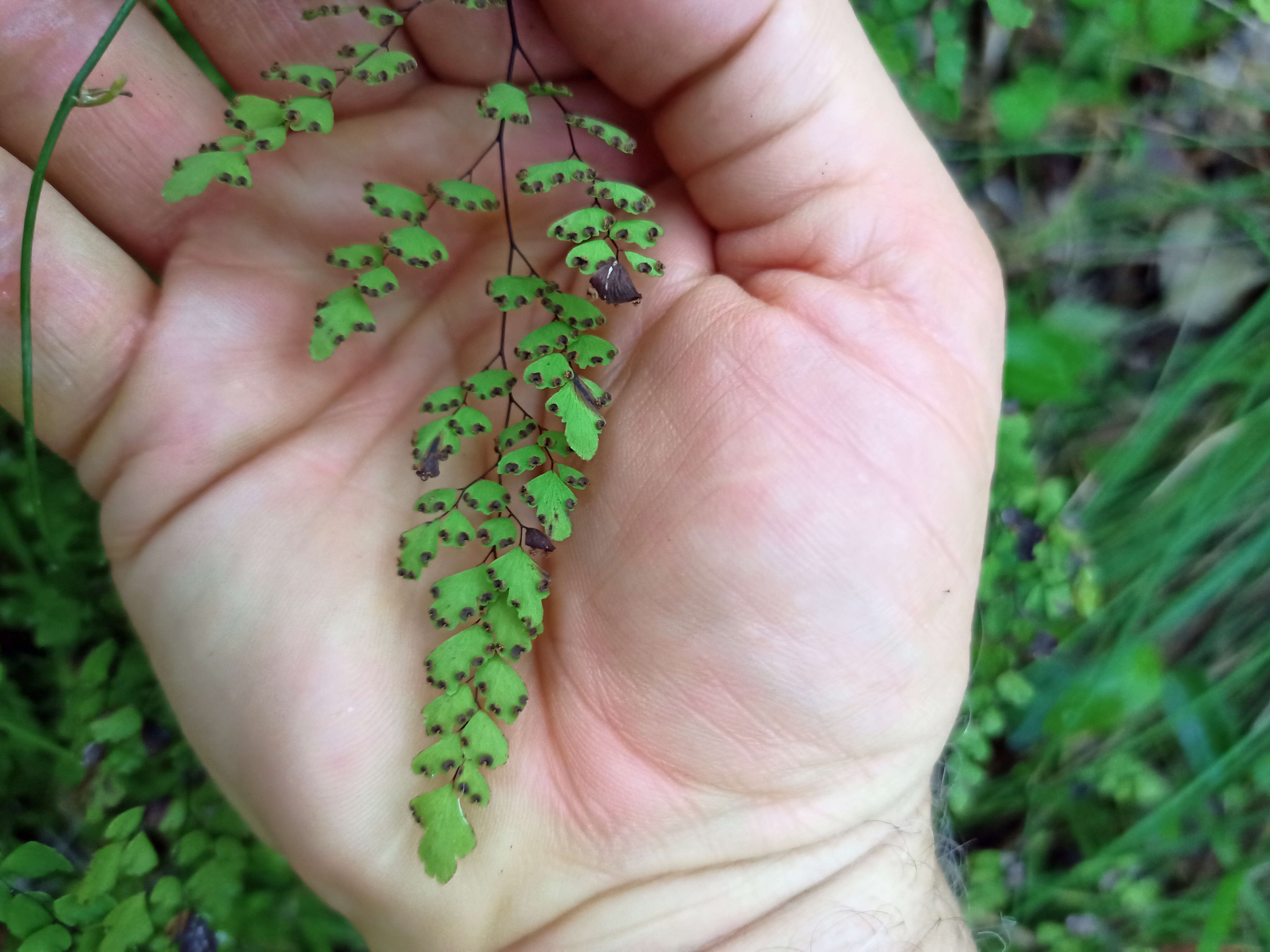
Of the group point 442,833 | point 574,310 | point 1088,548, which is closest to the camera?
point 442,833

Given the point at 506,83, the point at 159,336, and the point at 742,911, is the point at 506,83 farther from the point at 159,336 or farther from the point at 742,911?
the point at 742,911

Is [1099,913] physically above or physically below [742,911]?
below

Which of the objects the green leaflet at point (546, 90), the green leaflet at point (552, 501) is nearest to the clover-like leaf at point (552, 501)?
the green leaflet at point (552, 501)

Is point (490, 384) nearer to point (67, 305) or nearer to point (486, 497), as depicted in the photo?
point (486, 497)

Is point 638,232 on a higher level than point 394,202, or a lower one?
lower

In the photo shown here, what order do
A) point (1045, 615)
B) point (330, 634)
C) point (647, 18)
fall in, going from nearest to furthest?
point (647, 18)
point (330, 634)
point (1045, 615)

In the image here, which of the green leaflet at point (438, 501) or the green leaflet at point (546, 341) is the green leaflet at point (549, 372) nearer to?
the green leaflet at point (546, 341)

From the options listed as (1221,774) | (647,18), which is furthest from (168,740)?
(1221,774)

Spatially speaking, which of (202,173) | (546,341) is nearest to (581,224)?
(546,341)
